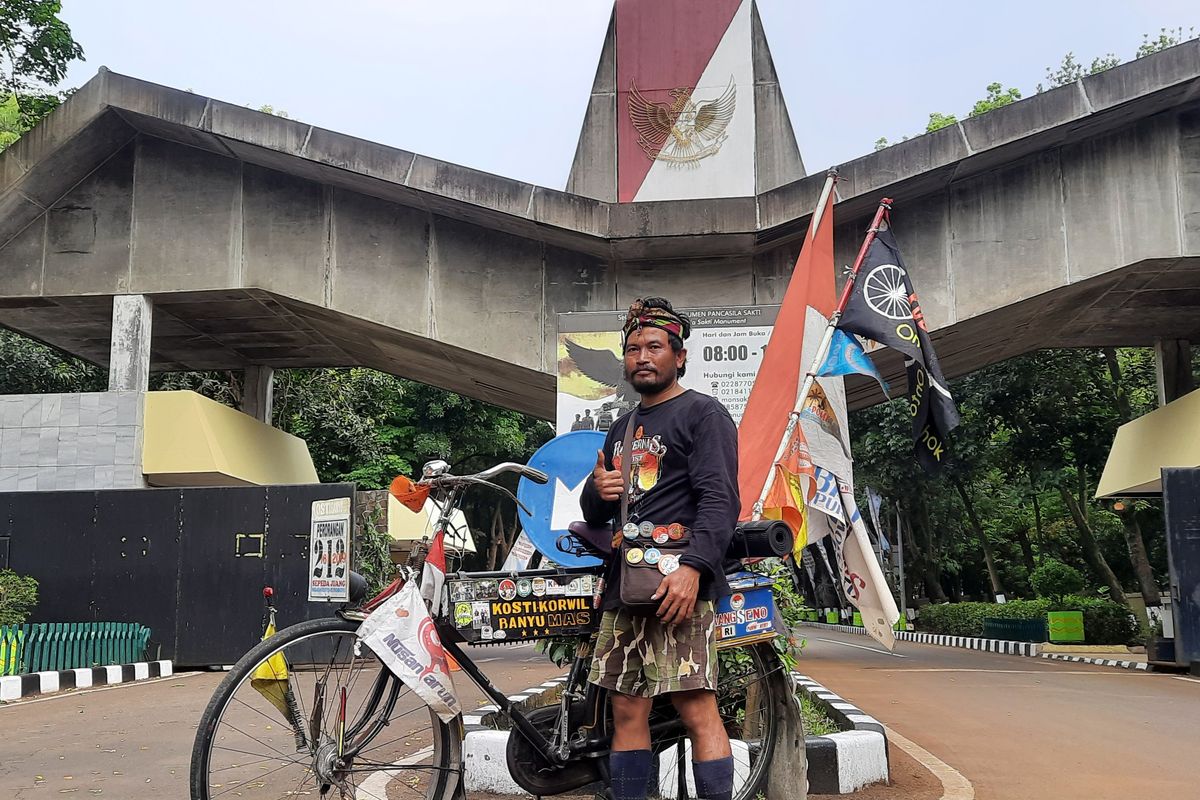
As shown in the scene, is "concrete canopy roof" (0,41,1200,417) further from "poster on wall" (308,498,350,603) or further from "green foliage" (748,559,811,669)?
"poster on wall" (308,498,350,603)

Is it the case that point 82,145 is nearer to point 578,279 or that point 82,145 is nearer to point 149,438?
point 149,438

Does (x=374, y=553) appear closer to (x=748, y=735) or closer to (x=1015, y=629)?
(x=748, y=735)

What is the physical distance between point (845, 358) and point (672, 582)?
3.06 metres

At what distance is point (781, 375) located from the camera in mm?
5859

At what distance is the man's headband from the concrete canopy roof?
8.60 m

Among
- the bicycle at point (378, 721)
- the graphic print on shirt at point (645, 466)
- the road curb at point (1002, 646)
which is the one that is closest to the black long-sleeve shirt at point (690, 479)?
the graphic print on shirt at point (645, 466)

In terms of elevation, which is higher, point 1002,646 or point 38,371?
point 38,371

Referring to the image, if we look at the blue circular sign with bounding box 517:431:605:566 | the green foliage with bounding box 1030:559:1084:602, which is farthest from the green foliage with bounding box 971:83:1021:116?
the blue circular sign with bounding box 517:431:605:566

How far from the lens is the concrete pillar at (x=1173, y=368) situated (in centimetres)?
1595

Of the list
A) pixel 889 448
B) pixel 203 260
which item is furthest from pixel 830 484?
pixel 889 448

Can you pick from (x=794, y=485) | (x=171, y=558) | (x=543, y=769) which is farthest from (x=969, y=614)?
(x=543, y=769)

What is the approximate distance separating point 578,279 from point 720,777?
10.2m

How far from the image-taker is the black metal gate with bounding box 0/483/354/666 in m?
12.8

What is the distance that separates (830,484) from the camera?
5.46m
